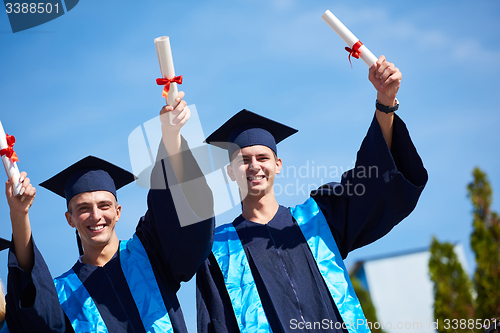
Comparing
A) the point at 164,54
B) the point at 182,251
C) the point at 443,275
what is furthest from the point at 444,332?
the point at 164,54

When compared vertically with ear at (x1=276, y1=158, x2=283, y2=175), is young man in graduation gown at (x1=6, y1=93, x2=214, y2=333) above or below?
below

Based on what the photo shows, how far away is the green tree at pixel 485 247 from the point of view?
1162cm

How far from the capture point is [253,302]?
→ 373cm

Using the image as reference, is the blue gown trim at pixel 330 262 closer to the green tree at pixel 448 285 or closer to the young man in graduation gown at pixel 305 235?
the young man in graduation gown at pixel 305 235

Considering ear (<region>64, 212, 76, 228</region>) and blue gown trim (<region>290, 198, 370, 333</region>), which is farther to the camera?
ear (<region>64, 212, 76, 228</region>)

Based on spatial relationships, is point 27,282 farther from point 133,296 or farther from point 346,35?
point 346,35

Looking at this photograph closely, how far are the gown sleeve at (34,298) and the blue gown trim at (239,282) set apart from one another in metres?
1.15

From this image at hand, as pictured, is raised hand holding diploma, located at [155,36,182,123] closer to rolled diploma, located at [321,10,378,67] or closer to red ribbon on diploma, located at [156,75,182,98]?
red ribbon on diploma, located at [156,75,182,98]

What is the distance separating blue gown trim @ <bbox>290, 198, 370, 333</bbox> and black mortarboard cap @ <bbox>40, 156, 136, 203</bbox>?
A: 4.61ft

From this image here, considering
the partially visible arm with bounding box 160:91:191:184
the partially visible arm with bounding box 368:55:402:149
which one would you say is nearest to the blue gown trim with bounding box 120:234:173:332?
the partially visible arm with bounding box 160:91:191:184

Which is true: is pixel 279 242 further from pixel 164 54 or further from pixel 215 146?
pixel 164 54

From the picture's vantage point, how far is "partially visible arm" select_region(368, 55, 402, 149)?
11.6 feet

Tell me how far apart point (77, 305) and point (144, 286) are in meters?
0.47

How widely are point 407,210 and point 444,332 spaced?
8.82m
